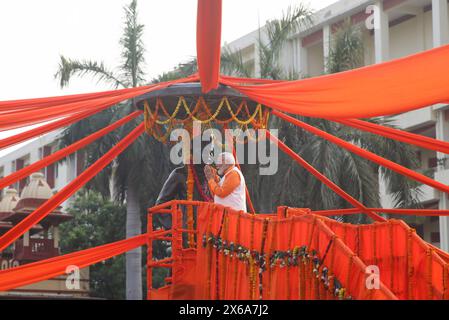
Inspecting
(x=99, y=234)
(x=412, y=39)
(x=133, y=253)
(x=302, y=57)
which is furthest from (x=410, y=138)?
(x=99, y=234)

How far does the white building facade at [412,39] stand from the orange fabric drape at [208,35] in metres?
21.9

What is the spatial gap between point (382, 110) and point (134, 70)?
20.5 m

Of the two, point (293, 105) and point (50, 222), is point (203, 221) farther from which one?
point (50, 222)

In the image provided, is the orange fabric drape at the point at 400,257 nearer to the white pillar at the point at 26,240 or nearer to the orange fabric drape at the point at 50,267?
the orange fabric drape at the point at 50,267

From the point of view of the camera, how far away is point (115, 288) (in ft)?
133

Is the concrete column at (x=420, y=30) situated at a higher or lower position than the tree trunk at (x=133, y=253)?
higher

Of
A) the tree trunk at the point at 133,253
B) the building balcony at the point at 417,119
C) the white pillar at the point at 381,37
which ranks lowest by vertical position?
the tree trunk at the point at 133,253

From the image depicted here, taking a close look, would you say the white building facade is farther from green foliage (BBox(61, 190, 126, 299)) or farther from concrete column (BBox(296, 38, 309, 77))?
green foliage (BBox(61, 190, 126, 299))

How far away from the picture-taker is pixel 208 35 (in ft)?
37.7

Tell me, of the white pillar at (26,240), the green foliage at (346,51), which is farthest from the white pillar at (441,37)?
the white pillar at (26,240)

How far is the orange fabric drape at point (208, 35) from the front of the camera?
1104 centimetres

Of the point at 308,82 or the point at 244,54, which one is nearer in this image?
the point at 308,82

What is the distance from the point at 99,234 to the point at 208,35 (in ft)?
108
